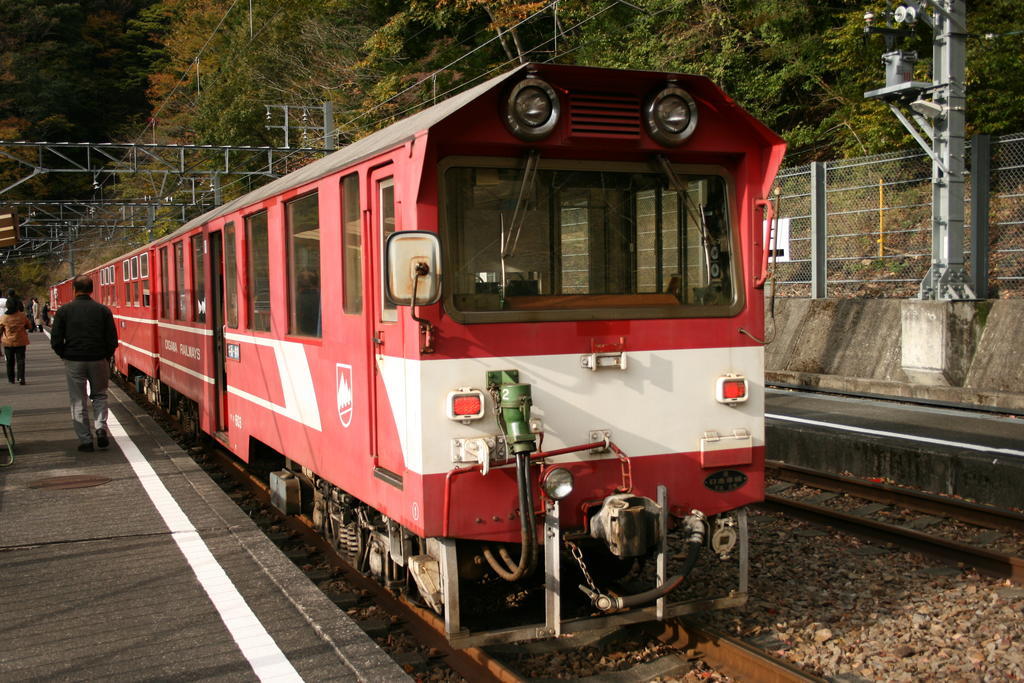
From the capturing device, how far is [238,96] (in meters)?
39.2

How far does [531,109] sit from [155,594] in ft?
11.4

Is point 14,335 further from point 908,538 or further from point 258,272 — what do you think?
point 908,538

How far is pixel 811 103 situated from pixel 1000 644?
21.8m

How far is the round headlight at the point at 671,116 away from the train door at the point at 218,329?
5.42 metres

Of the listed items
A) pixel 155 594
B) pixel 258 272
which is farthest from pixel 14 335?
pixel 155 594

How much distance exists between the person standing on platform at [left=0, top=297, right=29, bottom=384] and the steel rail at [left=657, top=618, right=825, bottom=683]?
53.2 ft

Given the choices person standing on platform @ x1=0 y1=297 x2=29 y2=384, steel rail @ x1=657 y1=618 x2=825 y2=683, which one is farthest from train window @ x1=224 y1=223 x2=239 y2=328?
person standing on platform @ x1=0 y1=297 x2=29 y2=384

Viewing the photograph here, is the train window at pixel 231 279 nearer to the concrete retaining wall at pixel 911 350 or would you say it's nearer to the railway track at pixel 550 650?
the railway track at pixel 550 650

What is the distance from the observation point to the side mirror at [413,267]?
4297 mm

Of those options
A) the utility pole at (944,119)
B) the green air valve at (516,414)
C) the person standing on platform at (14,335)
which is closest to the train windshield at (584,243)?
the green air valve at (516,414)

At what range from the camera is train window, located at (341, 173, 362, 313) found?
213 inches

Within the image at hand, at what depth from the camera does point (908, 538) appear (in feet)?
23.0

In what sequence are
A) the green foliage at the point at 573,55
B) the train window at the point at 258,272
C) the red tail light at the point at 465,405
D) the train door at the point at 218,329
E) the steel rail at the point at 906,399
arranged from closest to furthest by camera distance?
the red tail light at the point at 465,405 → the train window at the point at 258,272 → the train door at the point at 218,329 → the steel rail at the point at 906,399 → the green foliage at the point at 573,55

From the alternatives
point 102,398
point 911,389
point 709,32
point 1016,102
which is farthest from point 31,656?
point 709,32
